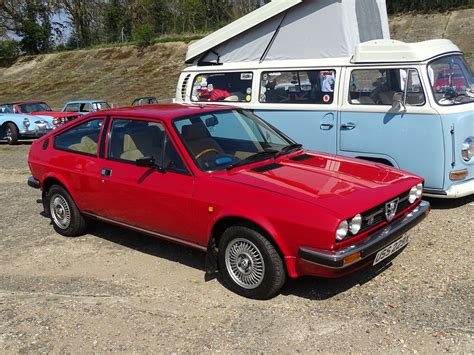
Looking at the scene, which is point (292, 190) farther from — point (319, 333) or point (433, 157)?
point (433, 157)

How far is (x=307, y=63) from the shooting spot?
7.10 metres

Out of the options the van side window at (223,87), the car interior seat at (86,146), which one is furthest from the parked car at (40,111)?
the car interior seat at (86,146)

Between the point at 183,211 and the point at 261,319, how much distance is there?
119 centimetres

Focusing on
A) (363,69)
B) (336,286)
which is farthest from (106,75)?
(336,286)

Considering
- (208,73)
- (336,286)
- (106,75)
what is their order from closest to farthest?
(336,286)
(208,73)
(106,75)

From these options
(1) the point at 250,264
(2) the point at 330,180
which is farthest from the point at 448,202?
(1) the point at 250,264

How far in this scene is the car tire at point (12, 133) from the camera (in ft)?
50.4

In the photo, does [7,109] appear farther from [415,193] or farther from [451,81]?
[415,193]

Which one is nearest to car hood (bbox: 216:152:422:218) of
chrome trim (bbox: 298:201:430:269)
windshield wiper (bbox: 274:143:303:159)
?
windshield wiper (bbox: 274:143:303:159)

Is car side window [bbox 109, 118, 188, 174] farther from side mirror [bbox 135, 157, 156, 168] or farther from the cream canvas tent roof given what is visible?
the cream canvas tent roof

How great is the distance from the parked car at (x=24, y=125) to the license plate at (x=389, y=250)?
13.3 meters

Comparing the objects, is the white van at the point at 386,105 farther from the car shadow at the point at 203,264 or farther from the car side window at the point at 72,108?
the car side window at the point at 72,108

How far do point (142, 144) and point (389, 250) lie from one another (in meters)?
2.52

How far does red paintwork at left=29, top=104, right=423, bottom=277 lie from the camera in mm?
3721
